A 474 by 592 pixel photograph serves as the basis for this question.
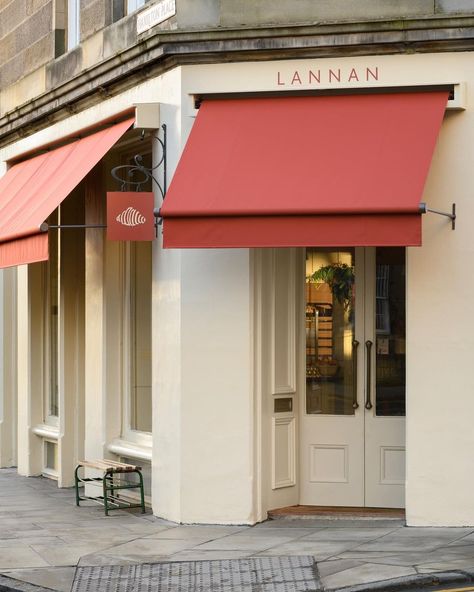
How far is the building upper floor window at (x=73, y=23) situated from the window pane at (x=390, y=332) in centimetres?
505

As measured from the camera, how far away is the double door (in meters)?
11.6

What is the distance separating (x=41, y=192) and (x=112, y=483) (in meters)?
3.33

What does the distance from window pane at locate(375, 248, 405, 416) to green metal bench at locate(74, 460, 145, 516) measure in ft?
8.89

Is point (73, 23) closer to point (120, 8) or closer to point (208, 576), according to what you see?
point (120, 8)

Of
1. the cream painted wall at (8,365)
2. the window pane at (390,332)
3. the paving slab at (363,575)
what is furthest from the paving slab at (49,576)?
the cream painted wall at (8,365)

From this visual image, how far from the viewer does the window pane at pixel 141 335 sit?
13.1 metres

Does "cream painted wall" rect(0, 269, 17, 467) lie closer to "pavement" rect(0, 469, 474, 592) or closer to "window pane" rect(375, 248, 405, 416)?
"pavement" rect(0, 469, 474, 592)

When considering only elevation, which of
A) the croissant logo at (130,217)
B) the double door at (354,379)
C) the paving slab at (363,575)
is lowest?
the paving slab at (363,575)

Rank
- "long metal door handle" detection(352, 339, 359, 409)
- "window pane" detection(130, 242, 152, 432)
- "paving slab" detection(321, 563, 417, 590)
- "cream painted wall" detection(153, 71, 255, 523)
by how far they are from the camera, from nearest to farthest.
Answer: "paving slab" detection(321, 563, 417, 590) < "cream painted wall" detection(153, 71, 255, 523) < "long metal door handle" detection(352, 339, 359, 409) < "window pane" detection(130, 242, 152, 432)

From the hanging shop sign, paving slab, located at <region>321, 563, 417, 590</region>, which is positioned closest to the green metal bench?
the hanging shop sign

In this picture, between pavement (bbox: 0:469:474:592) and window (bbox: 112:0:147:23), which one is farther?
window (bbox: 112:0:147:23)

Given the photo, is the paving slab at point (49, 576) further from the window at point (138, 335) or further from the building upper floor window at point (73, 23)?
the building upper floor window at point (73, 23)

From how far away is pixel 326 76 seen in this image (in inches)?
438

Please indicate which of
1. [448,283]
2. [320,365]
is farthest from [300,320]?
[448,283]
